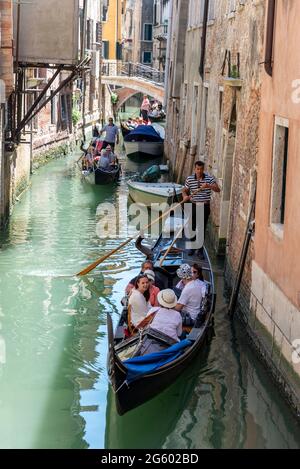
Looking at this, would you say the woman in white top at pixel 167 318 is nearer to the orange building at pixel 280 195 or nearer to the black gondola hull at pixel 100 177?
the orange building at pixel 280 195

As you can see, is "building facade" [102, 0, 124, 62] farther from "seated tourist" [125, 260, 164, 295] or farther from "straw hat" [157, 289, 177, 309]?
"straw hat" [157, 289, 177, 309]

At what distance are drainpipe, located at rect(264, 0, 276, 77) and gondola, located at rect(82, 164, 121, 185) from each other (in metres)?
9.79

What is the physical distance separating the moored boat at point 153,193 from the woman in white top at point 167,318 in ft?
23.1

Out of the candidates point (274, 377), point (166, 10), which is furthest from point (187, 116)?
point (166, 10)

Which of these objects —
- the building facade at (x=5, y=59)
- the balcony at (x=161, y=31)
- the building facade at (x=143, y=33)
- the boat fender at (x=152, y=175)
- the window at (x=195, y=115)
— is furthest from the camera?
the building facade at (x=143, y=33)

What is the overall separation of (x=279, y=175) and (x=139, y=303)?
4.95 ft

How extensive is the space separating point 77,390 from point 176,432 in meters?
1.01

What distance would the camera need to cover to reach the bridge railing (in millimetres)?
32747

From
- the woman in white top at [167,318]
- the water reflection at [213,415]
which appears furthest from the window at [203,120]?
the woman in white top at [167,318]

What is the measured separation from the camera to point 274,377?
6520mm

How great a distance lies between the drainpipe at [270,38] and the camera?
7137 millimetres

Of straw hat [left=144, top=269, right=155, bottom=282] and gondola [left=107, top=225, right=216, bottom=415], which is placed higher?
straw hat [left=144, top=269, right=155, bottom=282]

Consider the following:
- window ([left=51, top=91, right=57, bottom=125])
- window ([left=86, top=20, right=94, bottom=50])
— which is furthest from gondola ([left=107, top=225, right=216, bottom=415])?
window ([left=86, top=20, right=94, bottom=50])
